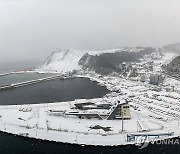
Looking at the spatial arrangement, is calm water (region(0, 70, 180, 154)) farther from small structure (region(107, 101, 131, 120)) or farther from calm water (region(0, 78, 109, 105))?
small structure (region(107, 101, 131, 120))

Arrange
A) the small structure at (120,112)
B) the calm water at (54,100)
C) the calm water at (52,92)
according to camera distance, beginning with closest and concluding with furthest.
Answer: the calm water at (54,100)
the small structure at (120,112)
the calm water at (52,92)

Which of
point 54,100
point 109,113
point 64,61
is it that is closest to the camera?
point 109,113

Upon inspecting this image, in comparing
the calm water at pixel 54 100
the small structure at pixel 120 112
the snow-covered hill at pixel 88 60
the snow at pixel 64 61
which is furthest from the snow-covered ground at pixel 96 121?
the snow at pixel 64 61

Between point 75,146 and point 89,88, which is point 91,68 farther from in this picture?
point 75,146

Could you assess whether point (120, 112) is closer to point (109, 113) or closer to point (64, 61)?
point (109, 113)

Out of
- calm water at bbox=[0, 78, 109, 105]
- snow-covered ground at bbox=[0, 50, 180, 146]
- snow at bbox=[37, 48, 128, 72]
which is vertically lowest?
snow-covered ground at bbox=[0, 50, 180, 146]

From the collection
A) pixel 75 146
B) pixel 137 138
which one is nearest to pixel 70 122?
pixel 75 146

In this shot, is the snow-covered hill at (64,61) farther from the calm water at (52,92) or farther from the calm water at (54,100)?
the calm water at (52,92)

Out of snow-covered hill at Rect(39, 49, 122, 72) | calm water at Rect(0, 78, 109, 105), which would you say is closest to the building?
calm water at Rect(0, 78, 109, 105)

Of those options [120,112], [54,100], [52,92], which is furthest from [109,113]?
[52,92]

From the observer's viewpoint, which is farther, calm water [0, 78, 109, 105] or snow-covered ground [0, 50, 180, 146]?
calm water [0, 78, 109, 105]

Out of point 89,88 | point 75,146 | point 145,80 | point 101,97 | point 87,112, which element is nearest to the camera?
point 75,146
